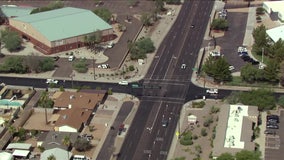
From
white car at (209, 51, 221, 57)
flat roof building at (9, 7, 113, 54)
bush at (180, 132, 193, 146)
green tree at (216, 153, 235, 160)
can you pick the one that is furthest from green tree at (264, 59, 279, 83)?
flat roof building at (9, 7, 113, 54)

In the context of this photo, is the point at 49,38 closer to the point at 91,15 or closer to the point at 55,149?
the point at 91,15

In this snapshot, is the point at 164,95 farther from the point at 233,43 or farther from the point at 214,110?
the point at 233,43

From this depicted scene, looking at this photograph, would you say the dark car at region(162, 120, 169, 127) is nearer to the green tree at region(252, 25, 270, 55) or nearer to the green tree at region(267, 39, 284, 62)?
the green tree at region(267, 39, 284, 62)

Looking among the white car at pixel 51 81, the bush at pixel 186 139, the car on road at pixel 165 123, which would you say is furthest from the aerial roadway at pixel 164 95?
the white car at pixel 51 81

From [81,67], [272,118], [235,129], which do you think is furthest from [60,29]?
[272,118]

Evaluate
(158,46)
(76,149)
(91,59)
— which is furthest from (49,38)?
(76,149)

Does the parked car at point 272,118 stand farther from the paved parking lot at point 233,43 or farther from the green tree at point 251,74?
the paved parking lot at point 233,43

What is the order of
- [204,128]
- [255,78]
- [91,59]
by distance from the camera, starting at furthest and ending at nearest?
1. [91,59]
2. [255,78]
3. [204,128]
